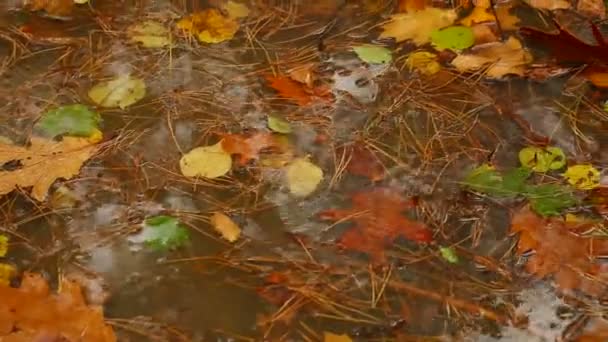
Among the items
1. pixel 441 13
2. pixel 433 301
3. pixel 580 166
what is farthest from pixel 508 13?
pixel 433 301

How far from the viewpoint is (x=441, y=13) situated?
2.19 m

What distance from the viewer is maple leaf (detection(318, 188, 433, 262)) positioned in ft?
5.48

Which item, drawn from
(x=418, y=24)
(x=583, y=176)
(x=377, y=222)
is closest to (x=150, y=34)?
(x=418, y=24)

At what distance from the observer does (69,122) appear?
188 centimetres

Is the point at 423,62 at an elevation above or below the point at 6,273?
above

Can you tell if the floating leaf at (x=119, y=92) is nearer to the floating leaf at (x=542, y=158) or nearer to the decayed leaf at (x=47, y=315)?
the decayed leaf at (x=47, y=315)

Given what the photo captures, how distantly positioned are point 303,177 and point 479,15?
2.46 feet

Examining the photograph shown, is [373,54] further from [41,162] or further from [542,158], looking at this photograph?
[41,162]

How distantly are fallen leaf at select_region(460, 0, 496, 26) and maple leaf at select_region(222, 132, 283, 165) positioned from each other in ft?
2.19

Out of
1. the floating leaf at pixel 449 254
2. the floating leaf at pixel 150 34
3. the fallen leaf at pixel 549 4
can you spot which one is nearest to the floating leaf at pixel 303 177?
the floating leaf at pixel 449 254

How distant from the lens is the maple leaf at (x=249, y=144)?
1.83m

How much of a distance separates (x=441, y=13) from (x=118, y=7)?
0.87 metres

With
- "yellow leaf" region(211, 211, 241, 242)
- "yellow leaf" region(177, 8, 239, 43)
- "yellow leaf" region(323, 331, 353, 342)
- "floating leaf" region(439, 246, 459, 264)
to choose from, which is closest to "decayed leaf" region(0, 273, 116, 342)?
"yellow leaf" region(211, 211, 241, 242)

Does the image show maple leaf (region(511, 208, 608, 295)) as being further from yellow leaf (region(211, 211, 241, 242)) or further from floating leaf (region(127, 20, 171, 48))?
floating leaf (region(127, 20, 171, 48))
